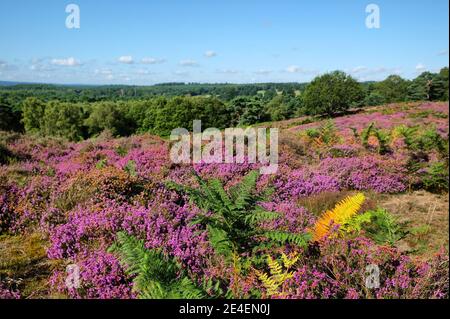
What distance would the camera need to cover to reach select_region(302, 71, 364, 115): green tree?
Answer: 51750mm

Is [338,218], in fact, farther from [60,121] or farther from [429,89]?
[429,89]

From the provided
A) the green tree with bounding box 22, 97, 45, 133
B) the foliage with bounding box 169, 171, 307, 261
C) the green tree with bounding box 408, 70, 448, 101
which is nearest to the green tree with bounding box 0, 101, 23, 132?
the green tree with bounding box 22, 97, 45, 133

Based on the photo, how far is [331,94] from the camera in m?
51.6

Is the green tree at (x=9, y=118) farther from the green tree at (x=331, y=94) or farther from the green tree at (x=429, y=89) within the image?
the green tree at (x=429, y=89)

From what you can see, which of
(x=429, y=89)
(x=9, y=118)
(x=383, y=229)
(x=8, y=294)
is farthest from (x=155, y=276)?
(x=429, y=89)

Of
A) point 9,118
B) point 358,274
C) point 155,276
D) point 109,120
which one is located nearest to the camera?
point 155,276

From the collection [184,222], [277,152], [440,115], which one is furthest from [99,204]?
[440,115]

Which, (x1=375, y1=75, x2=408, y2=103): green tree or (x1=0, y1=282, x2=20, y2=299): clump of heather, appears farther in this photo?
(x1=375, y1=75, x2=408, y2=103): green tree

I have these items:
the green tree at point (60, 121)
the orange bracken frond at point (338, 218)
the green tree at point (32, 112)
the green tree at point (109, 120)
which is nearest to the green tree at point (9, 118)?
the green tree at point (32, 112)

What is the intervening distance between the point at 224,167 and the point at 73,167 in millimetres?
3629

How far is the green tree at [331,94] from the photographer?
170 ft

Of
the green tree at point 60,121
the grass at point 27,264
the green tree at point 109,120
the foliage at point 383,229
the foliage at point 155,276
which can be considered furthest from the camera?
the green tree at point 109,120

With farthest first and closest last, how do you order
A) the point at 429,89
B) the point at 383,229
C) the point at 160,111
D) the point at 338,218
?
the point at 429,89 → the point at 160,111 → the point at 383,229 → the point at 338,218

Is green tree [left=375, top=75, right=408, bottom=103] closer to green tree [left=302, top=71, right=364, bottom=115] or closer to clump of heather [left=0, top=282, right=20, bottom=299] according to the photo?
green tree [left=302, top=71, right=364, bottom=115]
